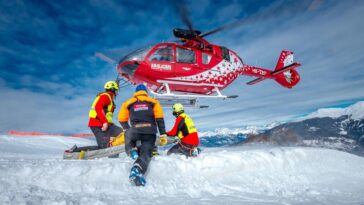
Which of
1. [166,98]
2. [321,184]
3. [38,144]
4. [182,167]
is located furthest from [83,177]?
[38,144]

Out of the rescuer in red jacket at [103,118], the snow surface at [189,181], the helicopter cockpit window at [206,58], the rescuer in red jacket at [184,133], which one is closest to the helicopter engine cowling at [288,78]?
the helicopter cockpit window at [206,58]

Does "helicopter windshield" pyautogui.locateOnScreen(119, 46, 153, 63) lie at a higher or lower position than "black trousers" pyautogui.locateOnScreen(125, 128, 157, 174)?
higher

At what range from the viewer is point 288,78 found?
16.0 metres

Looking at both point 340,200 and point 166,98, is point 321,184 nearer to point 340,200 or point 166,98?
point 340,200

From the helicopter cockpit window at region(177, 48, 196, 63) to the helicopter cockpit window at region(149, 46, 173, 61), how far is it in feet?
1.26

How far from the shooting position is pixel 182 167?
5.28 meters

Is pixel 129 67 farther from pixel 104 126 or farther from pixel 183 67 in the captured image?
pixel 104 126

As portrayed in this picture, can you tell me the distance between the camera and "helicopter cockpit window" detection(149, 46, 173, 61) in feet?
34.3

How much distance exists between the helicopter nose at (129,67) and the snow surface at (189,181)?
227 inches

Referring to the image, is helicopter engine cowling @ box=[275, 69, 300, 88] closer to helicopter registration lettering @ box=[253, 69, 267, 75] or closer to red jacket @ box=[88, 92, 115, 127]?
helicopter registration lettering @ box=[253, 69, 267, 75]

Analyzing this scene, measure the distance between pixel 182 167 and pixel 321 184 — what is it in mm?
3522

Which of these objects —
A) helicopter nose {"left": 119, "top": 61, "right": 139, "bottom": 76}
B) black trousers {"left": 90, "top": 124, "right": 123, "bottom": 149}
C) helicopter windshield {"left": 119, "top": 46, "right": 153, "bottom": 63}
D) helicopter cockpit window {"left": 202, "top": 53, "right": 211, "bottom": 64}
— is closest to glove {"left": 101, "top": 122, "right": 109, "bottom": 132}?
black trousers {"left": 90, "top": 124, "right": 123, "bottom": 149}

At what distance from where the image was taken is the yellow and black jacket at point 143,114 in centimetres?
519

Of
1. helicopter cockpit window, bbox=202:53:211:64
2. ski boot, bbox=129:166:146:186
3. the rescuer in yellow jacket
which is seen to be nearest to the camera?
ski boot, bbox=129:166:146:186
